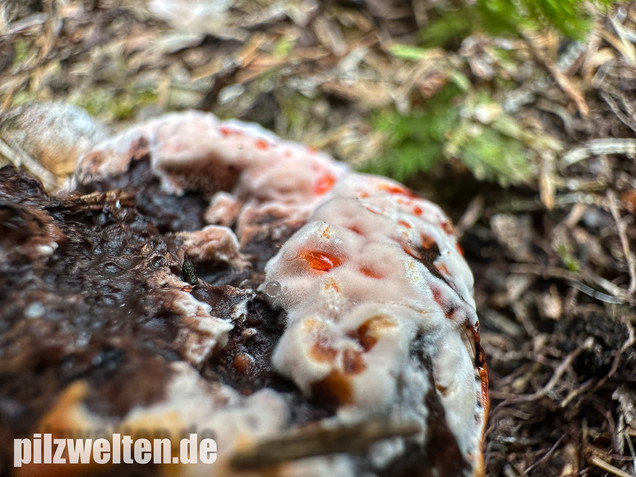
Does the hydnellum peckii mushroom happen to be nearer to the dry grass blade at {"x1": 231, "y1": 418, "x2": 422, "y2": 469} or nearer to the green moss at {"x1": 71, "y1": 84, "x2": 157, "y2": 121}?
the dry grass blade at {"x1": 231, "y1": 418, "x2": 422, "y2": 469}

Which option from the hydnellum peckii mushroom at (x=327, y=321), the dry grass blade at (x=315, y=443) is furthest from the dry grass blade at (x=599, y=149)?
the dry grass blade at (x=315, y=443)

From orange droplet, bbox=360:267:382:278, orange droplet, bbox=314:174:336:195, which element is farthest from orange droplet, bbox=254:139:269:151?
orange droplet, bbox=360:267:382:278

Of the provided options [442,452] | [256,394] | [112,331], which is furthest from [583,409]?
[112,331]

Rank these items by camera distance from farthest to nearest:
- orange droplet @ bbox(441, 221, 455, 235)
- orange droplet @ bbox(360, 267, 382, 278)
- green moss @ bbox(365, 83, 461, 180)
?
green moss @ bbox(365, 83, 461, 180), orange droplet @ bbox(441, 221, 455, 235), orange droplet @ bbox(360, 267, 382, 278)

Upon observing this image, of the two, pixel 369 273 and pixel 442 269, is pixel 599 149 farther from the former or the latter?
pixel 369 273

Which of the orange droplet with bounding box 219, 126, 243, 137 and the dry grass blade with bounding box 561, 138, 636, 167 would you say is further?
the dry grass blade with bounding box 561, 138, 636, 167

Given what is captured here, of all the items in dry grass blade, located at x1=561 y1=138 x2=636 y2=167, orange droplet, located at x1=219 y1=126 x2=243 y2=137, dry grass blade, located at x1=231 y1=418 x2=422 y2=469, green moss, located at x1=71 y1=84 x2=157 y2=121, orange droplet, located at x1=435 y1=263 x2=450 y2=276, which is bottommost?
dry grass blade, located at x1=561 y1=138 x2=636 y2=167

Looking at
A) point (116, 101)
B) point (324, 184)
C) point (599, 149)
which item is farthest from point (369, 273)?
point (116, 101)
